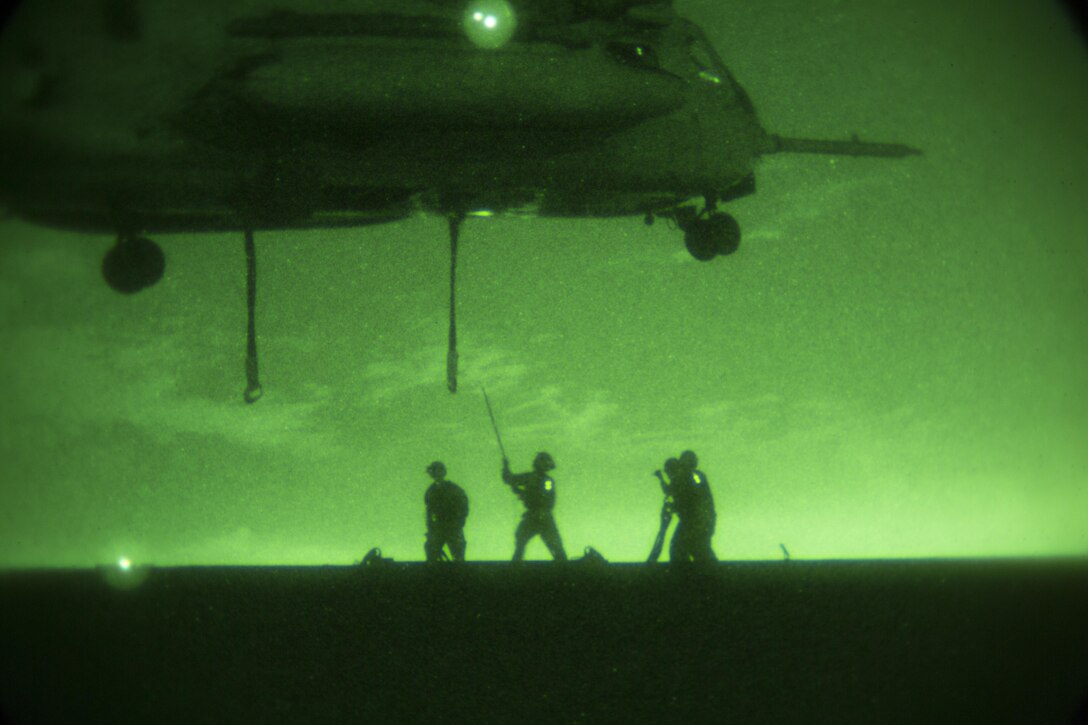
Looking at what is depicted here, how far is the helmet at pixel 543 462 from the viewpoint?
7.12 metres

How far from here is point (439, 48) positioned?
632 centimetres

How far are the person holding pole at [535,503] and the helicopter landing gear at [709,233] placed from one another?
2666 millimetres

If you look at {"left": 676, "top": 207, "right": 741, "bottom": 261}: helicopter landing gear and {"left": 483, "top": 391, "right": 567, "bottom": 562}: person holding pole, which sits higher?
{"left": 676, "top": 207, "right": 741, "bottom": 261}: helicopter landing gear

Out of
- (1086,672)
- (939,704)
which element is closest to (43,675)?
(939,704)

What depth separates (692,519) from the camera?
691cm

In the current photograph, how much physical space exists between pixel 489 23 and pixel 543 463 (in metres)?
3.60

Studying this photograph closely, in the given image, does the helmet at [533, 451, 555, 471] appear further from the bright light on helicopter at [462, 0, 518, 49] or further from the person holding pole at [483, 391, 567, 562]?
the bright light on helicopter at [462, 0, 518, 49]

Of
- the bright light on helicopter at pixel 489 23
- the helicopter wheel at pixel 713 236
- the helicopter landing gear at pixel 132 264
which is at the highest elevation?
the bright light on helicopter at pixel 489 23

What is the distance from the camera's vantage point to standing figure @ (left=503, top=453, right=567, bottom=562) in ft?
23.5

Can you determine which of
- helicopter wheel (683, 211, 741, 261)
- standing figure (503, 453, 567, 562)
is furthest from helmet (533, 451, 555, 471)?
helicopter wheel (683, 211, 741, 261)

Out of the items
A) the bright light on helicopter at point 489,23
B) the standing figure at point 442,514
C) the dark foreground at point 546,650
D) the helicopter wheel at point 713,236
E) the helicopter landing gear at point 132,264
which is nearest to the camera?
the dark foreground at point 546,650

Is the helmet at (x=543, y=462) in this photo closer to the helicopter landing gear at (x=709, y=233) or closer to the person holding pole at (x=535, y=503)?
the person holding pole at (x=535, y=503)

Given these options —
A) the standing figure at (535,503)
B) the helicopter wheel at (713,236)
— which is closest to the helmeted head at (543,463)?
the standing figure at (535,503)

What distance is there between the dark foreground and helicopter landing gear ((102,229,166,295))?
2.33 metres
